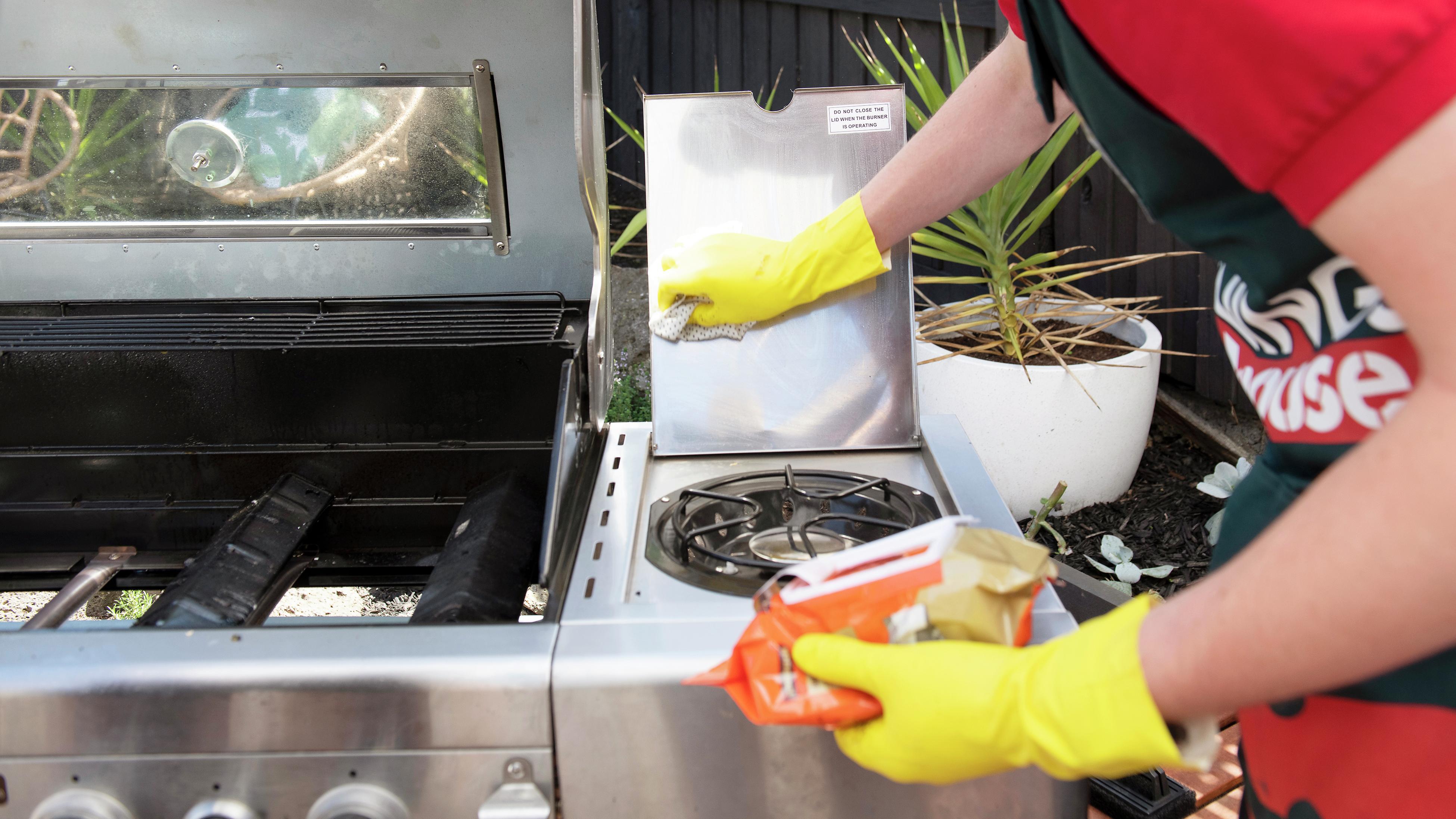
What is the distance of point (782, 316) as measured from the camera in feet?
4.70

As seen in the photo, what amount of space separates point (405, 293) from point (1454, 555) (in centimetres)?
138

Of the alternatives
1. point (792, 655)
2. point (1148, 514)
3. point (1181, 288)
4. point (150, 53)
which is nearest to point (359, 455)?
point (150, 53)

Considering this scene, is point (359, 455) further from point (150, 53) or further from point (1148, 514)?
point (1148, 514)

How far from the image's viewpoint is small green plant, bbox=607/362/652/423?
3.39 meters

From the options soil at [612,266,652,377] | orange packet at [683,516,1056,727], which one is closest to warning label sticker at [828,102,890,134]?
orange packet at [683,516,1056,727]

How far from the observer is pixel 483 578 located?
1.03 m

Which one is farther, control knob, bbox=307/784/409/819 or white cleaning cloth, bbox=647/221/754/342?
white cleaning cloth, bbox=647/221/754/342

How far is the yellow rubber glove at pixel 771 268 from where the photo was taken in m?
1.36

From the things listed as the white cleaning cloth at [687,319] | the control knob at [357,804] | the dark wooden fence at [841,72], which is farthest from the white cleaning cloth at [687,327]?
the dark wooden fence at [841,72]

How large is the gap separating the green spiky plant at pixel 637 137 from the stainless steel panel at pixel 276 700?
927mm

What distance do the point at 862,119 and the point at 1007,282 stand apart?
1456 millimetres

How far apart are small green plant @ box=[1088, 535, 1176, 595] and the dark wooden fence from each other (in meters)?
0.97

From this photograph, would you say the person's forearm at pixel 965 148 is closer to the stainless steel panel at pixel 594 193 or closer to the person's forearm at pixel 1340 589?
the stainless steel panel at pixel 594 193

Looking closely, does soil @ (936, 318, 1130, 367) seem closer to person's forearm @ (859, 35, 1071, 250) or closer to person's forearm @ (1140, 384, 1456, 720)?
person's forearm @ (859, 35, 1071, 250)
